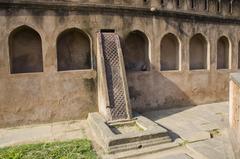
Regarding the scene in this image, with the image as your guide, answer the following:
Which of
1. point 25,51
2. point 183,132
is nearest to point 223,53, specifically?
point 183,132

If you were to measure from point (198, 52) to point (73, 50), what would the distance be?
542 cm

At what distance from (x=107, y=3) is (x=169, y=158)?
5.20 metres

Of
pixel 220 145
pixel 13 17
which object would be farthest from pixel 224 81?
pixel 13 17

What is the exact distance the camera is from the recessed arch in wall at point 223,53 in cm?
966

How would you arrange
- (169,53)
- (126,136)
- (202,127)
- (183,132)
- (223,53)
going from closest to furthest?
(126,136)
(183,132)
(202,127)
(169,53)
(223,53)

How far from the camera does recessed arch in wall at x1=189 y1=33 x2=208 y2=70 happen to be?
8977 millimetres

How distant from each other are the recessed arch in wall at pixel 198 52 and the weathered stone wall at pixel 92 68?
191 mm

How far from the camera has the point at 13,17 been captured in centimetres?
614

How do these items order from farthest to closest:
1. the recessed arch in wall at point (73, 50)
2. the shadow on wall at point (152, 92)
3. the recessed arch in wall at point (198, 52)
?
the recessed arch in wall at point (198, 52)
the shadow on wall at point (152, 92)
the recessed arch in wall at point (73, 50)

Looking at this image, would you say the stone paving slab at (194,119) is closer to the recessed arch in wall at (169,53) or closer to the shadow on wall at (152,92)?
the shadow on wall at (152,92)

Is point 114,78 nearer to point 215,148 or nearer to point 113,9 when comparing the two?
point 113,9

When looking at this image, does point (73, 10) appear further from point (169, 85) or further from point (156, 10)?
point (169, 85)

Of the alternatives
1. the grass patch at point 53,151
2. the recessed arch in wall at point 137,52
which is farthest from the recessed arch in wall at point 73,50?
the grass patch at point 53,151

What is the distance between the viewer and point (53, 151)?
466cm
